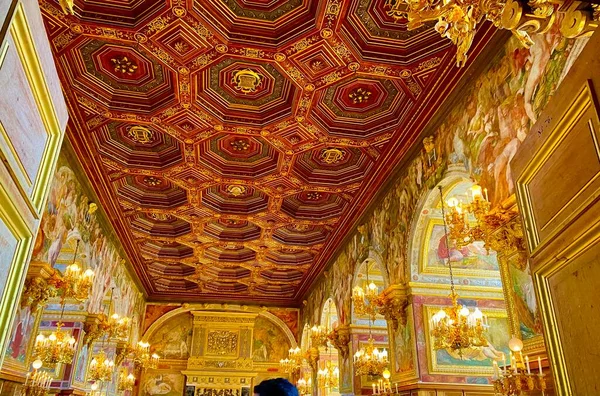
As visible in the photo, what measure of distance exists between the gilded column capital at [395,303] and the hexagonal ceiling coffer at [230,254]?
826 centimetres

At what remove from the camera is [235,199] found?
44.2ft

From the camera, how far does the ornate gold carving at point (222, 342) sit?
2277cm

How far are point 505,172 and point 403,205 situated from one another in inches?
154

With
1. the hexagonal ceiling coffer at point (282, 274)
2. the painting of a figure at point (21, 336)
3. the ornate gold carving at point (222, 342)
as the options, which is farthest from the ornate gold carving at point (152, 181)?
the ornate gold carving at point (222, 342)

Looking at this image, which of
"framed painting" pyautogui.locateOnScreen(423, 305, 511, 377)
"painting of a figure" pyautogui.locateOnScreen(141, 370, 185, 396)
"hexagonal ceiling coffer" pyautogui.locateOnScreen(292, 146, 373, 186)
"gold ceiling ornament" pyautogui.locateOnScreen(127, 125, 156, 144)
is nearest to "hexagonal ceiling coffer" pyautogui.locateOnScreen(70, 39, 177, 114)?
"gold ceiling ornament" pyautogui.locateOnScreen(127, 125, 156, 144)

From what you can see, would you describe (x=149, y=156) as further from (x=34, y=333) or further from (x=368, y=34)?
(x=368, y=34)

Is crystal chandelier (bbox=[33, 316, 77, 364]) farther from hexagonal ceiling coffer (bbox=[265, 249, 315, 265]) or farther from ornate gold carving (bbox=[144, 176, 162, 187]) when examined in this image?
hexagonal ceiling coffer (bbox=[265, 249, 315, 265])

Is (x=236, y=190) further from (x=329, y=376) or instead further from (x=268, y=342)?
(x=268, y=342)

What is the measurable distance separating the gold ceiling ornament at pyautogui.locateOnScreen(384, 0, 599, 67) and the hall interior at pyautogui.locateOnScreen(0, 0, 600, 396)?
0.04 feet

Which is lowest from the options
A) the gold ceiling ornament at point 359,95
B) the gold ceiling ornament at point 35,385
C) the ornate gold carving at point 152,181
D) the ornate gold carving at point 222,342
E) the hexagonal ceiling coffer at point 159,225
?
the gold ceiling ornament at point 35,385

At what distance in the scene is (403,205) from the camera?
9844 millimetres

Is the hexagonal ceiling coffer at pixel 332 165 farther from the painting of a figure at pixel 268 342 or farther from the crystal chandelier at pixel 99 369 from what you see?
the painting of a figure at pixel 268 342

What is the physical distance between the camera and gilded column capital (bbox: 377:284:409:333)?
923cm

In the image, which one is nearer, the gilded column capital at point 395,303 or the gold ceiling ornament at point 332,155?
the gilded column capital at point 395,303
